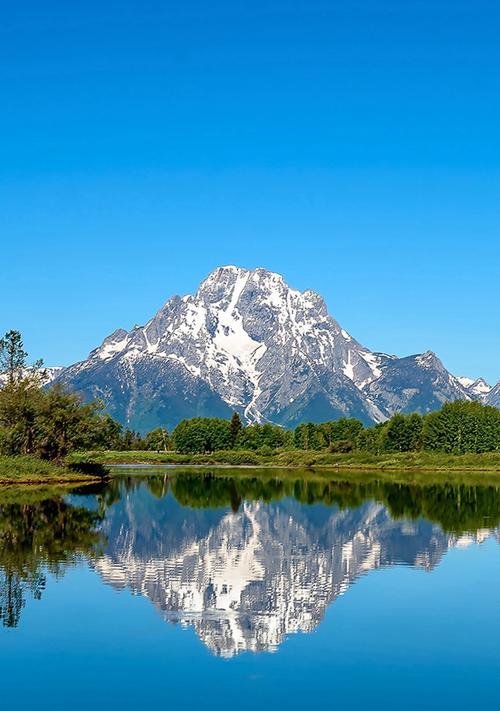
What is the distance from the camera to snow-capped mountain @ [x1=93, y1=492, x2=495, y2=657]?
31.3 meters

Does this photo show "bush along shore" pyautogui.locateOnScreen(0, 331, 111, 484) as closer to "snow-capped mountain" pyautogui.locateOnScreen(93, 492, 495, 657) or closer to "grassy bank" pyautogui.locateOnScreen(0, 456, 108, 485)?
"grassy bank" pyautogui.locateOnScreen(0, 456, 108, 485)

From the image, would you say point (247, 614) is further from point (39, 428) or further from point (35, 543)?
point (39, 428)

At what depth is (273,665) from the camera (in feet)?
83.9

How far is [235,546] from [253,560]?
6113mm

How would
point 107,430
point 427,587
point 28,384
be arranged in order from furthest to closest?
1. point 107,430
2. point 28,384
3. point 427,587

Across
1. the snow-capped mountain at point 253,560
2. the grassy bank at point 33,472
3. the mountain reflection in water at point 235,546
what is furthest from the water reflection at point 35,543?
the grassy bank at point 33,472

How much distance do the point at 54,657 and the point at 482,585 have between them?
2109cm

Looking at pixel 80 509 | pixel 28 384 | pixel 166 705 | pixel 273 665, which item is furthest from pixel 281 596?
pixel 28 384

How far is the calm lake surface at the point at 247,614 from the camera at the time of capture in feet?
76.6

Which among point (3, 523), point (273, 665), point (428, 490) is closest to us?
point (273, 665)

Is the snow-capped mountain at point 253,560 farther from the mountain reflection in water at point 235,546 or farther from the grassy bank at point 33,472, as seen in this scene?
the grassy bank at point 33,472

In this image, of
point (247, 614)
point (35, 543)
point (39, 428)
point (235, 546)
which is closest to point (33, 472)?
point (39, 428)

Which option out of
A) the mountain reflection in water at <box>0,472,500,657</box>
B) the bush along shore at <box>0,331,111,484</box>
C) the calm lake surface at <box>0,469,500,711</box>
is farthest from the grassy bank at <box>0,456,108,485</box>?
the calm lake surface at <box>0,469,500,711</box>

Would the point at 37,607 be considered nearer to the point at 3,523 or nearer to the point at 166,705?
the point at 166,705
